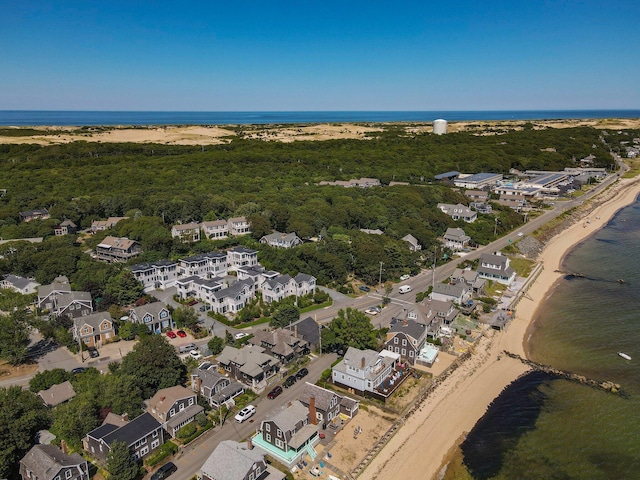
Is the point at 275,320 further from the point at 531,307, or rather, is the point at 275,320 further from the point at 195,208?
the point at 195,208

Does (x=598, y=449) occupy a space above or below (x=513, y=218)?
below

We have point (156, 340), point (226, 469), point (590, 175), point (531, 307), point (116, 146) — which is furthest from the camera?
point (116, 146)

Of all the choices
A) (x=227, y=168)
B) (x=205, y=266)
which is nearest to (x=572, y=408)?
(x=205, y=266)

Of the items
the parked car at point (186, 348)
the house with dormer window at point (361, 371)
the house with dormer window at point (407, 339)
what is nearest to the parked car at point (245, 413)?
the house with dormer window at point (361, 371)

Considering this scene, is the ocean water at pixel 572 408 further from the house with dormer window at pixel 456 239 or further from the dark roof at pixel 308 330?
the house with dormer window at pixel 456 239

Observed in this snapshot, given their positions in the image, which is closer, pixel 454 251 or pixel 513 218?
pixel 454 251

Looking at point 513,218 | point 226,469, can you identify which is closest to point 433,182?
point 513,218

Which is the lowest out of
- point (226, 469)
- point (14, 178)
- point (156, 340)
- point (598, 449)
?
point (598, 449)
